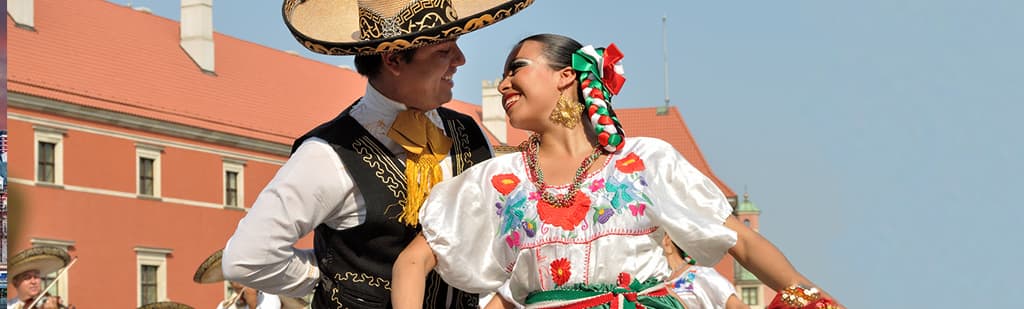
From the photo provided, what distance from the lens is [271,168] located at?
43.9 m

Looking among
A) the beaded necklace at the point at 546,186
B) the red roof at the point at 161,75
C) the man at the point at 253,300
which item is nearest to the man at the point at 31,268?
the man at the point at 253,300

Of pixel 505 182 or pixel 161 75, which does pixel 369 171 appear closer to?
pixel 505 182

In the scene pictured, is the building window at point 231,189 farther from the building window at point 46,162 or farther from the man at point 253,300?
the man at point 253,300

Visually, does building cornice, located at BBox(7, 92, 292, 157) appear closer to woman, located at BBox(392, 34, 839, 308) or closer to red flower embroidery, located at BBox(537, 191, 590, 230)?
woman, located at BBox(392, 34, 839, 308)

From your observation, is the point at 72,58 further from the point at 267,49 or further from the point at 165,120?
the point at 267,49

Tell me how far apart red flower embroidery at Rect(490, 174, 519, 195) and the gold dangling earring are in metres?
0.20

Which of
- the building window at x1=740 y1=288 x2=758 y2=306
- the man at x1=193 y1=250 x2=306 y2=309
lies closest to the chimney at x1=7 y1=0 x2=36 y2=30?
the man at x1=193 y1=250 x2=306 y2=309

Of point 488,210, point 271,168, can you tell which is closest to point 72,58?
point 271,168

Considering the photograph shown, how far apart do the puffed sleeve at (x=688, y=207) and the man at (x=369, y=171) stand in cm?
62

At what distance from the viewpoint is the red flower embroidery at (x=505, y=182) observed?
4.90 m

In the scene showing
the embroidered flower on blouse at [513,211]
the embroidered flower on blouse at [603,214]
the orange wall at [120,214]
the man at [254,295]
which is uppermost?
the orange wall at [120,214]

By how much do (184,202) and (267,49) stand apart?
777 cm

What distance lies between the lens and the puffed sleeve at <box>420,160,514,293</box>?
4.86m

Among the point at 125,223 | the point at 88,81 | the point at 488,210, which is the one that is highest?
the point at 88,81
